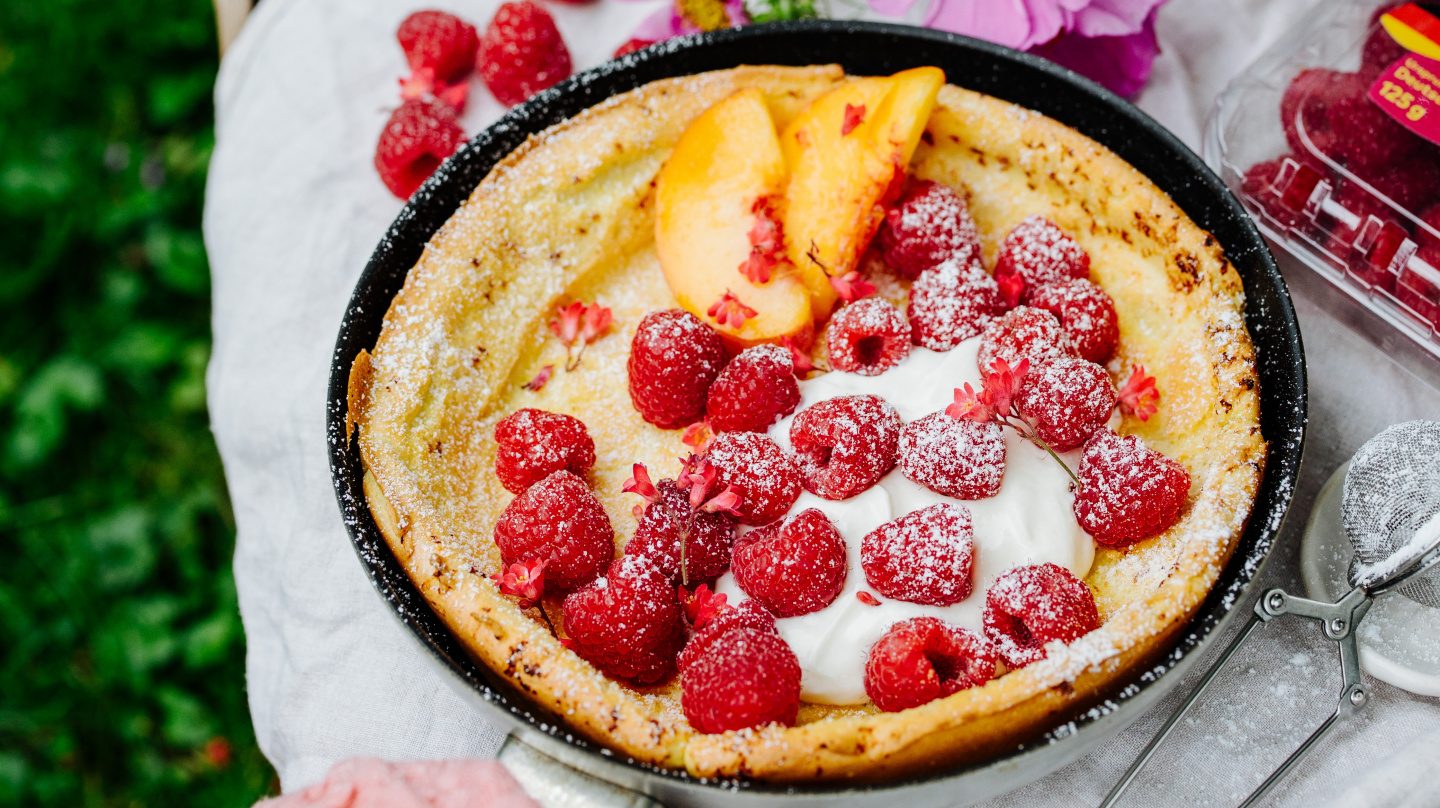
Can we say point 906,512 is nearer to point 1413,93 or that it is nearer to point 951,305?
point 951,305

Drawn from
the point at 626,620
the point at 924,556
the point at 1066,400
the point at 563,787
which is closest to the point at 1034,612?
the point at 924,556

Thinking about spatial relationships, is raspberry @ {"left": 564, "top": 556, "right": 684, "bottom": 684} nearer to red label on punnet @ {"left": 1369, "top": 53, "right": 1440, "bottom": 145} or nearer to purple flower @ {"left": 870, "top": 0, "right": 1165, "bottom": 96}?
purple flower @ {"left": 870, "top": 0, "right": 1165, "bottom": 96}

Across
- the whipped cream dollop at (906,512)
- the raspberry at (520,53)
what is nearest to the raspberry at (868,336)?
the whipped cream dollop at (906,512)

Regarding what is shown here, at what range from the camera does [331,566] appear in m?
1.89

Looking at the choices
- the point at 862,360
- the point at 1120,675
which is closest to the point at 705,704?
the point at 1120,675

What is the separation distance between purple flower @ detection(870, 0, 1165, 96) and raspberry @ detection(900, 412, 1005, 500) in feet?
2.53

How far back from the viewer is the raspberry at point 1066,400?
1.59m

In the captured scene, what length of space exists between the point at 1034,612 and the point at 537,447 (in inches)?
27.0

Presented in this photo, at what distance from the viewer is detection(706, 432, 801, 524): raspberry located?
1.59 meters

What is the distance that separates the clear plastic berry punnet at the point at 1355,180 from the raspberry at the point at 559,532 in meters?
1.19

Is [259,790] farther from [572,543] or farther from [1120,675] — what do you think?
[1120,675]

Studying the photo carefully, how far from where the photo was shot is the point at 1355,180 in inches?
73.2

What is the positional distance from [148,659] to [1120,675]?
7.12 feet

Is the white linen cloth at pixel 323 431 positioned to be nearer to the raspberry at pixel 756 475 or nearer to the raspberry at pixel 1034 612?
the raspberry at pixel 1034 612
